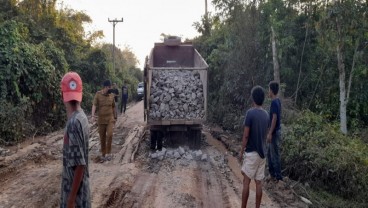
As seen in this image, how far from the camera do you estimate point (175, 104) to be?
35.5 feet

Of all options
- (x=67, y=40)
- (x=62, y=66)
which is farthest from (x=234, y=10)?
(x=67, y=40)

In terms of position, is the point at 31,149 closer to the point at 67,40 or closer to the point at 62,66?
the point at 62,66

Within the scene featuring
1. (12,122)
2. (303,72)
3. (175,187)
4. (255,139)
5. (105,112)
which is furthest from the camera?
(303,72)

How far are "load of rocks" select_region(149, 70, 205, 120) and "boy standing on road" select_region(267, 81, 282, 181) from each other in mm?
3323

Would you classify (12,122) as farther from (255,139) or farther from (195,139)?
(255,139)

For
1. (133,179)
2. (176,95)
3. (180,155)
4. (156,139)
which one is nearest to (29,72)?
(156,139)

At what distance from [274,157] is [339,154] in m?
1.42

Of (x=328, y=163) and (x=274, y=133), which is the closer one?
(x=274, y=133)

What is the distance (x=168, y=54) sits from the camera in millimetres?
14656

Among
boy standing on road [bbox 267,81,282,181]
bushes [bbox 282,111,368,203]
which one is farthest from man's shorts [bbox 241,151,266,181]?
bushes [bbox 282,111,368,203]

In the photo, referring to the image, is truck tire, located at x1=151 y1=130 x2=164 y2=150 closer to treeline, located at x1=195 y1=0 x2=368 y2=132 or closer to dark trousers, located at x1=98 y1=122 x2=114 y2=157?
dark trousers, located at x1=98 y1=122 x2=114 y2=157

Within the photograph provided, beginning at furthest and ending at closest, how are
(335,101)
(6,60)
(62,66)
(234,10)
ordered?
(62,66) < (234,10) < (335,101) < (6,60)

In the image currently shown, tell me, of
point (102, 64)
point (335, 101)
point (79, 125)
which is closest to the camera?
point (79, 125)

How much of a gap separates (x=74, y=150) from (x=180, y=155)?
23.3ft
